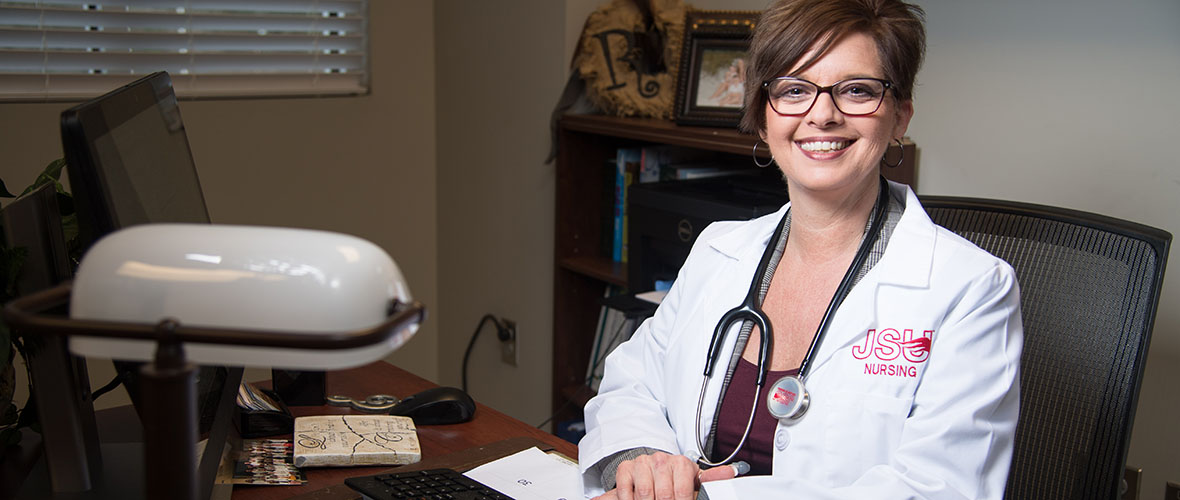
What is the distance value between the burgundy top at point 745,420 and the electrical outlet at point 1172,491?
35.3 inches

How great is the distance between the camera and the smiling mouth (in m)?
1.36

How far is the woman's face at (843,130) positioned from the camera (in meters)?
1.34

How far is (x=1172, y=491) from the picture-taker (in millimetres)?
1740

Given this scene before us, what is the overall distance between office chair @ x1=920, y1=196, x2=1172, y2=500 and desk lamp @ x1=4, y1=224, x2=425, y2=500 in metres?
1.06

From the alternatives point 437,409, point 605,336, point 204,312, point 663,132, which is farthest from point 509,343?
point 204,312

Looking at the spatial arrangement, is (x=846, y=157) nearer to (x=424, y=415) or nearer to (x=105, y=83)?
(x=424, y=415)

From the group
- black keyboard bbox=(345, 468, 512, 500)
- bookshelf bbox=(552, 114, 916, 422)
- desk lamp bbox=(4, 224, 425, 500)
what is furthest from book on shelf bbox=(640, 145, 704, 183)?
desk lamp bbox=(4, 224, 425, 500)

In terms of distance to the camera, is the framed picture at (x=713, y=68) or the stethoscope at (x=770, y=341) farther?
the framed picture at (x=713, y=68)

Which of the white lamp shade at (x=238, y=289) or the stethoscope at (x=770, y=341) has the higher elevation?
the white lamp shade at (x=238, y=289)

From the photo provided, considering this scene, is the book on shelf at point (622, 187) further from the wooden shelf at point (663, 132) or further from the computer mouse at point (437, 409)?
the computer mouse at point (437, 409)

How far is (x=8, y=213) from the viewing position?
1043mm

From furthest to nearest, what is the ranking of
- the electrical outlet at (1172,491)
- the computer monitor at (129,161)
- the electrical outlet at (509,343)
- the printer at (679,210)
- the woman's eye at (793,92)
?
the electrical outlet at (509,343), the printer at (679,210), the electrical outlet at (1172,491), the woman's eye at (793,92), the computer monitor at (129,161)

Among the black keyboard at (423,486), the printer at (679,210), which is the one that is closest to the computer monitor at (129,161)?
the black keyboard at (423,486)

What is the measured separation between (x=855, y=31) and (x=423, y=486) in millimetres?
846
